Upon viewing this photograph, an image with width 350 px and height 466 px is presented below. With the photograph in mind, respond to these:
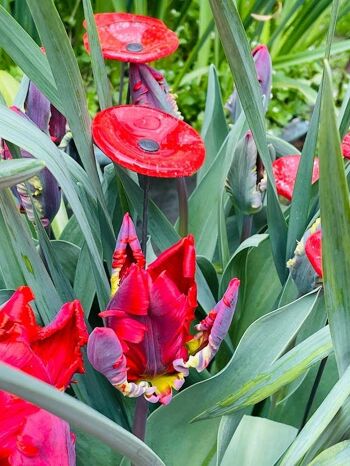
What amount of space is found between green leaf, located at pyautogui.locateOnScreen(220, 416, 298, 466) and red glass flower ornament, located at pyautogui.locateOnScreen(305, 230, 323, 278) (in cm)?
14

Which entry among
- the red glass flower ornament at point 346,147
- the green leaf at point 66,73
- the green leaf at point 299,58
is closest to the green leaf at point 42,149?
the green leaf at point 66,73

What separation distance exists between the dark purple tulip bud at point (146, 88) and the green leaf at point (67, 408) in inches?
13.3

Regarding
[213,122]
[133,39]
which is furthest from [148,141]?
[213,122]

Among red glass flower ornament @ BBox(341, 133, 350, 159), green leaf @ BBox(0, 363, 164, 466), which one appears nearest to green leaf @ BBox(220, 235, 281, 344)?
red glass flower ornament @ BBox(341, 133, 350, 159)

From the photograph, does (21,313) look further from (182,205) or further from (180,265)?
(182,205)

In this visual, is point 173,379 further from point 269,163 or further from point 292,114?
point 292,114

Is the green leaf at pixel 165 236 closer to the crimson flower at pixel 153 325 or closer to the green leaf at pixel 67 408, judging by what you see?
the crimson flower at pixel 153 325

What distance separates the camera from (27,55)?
554 millimetres

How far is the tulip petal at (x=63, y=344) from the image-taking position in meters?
0.40

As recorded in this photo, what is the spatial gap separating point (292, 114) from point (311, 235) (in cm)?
150

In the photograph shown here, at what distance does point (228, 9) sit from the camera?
19.3 inches

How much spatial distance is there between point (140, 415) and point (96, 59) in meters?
0.28

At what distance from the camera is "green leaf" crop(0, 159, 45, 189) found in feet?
1.23

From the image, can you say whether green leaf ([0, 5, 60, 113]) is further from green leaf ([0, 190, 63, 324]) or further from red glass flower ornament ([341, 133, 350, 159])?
red glass flower ornament ([341, 133, 350, 159])
